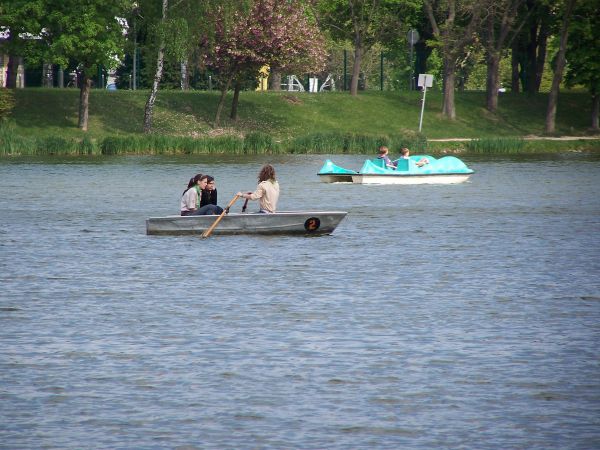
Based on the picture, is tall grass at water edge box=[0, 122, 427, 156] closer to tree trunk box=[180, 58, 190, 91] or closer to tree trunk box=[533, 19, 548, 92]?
tree trunk box=[180, 58, 190, 91]

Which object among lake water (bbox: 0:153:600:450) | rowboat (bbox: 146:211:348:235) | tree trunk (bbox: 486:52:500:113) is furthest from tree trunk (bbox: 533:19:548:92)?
rowboat (bbox: 146:211:348:235)

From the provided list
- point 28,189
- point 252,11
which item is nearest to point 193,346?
point 28,189

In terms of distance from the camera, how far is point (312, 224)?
28.4m

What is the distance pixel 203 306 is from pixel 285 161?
136 feet

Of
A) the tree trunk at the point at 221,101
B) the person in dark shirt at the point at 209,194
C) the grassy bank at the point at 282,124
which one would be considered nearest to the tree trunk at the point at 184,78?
the grassy bank at the point at 282,124

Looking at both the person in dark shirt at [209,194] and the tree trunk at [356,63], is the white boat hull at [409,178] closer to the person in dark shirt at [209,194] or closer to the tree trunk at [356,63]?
the person in dark shirt at [209,194]

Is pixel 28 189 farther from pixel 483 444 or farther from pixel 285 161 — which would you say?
A: pixel 483 444

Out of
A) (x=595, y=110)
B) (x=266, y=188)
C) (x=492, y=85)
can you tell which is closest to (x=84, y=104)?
(x=492, y=85)

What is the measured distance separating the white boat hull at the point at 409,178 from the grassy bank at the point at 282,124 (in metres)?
17.5

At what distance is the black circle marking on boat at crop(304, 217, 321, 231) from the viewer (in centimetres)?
2820

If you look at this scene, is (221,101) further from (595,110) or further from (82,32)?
(595,110)

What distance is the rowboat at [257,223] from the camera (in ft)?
92.2

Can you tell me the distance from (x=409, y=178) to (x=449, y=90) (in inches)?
1361

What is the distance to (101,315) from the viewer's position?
18.4m
